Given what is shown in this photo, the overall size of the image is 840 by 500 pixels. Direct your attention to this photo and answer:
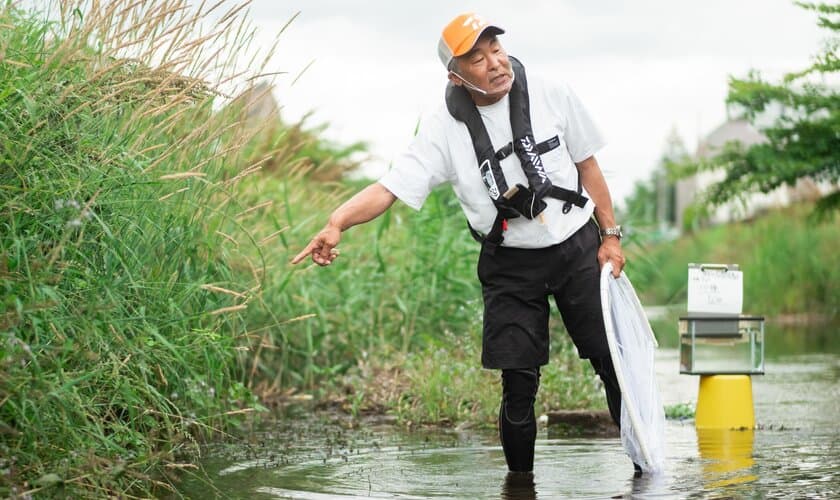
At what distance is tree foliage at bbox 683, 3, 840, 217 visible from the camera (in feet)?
54.0

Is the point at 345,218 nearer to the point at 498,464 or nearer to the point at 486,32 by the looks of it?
the point at 486,32

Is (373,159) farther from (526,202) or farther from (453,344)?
(526,202)

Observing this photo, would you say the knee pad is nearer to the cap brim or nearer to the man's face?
the man's face

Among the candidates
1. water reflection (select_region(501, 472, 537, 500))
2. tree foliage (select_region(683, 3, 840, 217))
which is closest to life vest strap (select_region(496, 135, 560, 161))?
water reflection (select_region(501, 472, 537, 500))

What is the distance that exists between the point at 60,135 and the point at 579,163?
7.80ft

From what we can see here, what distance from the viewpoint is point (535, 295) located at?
717cm

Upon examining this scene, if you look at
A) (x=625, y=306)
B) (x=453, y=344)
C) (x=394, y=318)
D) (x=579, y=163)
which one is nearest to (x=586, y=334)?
(x=625, y=306)

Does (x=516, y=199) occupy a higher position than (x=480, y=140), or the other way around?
(x=480, y=140)

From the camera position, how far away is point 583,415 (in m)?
9.45

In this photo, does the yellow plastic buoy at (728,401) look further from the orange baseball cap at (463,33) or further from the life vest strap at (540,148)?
the orange baseball cap at (463,33)

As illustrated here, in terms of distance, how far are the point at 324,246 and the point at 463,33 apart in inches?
43.6

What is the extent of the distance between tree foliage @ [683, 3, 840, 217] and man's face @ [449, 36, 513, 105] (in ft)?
30.8

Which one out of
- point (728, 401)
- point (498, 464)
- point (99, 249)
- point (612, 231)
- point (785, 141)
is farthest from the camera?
point (785, 141)

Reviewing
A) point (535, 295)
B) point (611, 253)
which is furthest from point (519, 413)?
point (611, 253)
